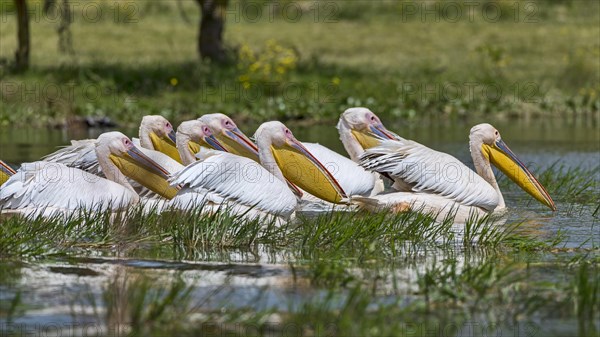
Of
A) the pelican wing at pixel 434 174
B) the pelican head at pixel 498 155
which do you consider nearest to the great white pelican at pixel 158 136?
the pelican wing at pixel 434 174

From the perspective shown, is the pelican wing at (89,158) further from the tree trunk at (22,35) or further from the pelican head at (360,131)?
the tree trunk at (22,35)

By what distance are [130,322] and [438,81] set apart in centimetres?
1754

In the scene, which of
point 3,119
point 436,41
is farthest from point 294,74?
point 436,41

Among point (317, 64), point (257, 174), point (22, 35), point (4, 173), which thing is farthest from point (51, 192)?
point (317, 64)

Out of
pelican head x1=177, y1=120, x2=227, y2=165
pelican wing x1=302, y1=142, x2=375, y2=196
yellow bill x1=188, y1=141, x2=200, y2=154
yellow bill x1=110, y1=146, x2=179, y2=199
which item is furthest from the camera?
yellow bill x1=188, y1=141, x2=200, y2=154

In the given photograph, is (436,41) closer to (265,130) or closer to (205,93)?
(205,93)

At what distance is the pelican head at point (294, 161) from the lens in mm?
8898

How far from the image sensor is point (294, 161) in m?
8.95

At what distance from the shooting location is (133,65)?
23.7 m

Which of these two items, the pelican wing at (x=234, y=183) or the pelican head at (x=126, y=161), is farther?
the pelican head at (x=126, y=161)

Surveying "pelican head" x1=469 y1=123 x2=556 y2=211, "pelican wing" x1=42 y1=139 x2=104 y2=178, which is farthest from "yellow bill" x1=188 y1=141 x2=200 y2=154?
"pelican head" x1=469 y1=123 x2=556 y2=211

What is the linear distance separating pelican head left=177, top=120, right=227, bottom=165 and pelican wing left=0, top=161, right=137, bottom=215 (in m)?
1.28

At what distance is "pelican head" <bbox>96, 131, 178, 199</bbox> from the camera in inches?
340

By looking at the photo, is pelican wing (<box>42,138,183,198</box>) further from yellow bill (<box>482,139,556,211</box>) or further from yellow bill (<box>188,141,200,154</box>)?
yellow bill (<box>482,139,556,211</box>)
